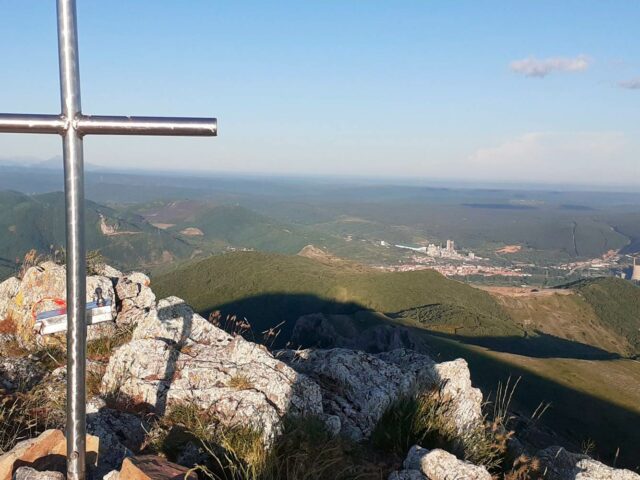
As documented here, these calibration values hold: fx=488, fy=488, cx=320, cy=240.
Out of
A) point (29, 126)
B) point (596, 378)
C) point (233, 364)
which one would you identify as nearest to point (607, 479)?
point (233, 364)

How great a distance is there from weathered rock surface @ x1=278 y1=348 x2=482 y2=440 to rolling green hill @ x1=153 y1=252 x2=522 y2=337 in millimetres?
89241

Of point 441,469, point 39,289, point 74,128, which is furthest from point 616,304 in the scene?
point 74,128

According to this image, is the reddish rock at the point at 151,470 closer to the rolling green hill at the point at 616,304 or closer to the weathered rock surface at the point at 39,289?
the weathered rock surface at the point at 39,289

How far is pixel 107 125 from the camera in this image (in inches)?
110

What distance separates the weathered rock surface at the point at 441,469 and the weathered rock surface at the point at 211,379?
1476 mm

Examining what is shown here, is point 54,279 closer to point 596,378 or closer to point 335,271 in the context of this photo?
point 596,378

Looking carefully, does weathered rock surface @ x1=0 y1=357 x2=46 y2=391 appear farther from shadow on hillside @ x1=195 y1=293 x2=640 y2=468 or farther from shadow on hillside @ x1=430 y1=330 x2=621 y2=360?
shadow on hillside @ x1=430 y1=330 x2=621 y2=360

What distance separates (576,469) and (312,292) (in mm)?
109730

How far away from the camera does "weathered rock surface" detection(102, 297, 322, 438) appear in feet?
19.4

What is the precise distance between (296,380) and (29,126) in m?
4.83

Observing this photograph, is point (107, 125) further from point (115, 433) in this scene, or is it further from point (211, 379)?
point (211, 379)

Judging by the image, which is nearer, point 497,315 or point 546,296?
point 497,315

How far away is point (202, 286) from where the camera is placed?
123m

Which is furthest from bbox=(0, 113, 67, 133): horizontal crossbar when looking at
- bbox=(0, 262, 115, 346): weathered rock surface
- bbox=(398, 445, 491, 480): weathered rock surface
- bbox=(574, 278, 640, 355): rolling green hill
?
bbox=(574, 278, 640, 355): rolling green hill
